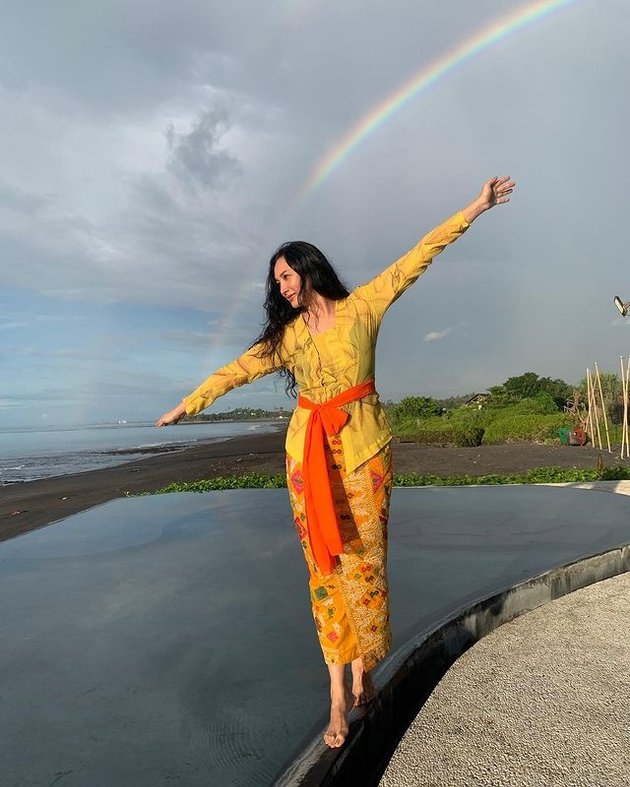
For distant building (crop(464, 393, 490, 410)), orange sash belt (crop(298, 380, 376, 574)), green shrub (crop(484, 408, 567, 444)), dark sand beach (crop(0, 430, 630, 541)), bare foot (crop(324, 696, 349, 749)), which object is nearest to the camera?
bare foot (crop(324, 696, 349, 749))

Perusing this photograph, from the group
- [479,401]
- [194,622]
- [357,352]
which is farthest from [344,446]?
[479,401]

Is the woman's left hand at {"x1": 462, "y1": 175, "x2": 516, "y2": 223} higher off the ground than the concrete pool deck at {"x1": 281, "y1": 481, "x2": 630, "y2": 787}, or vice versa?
the woman's left hand at {"x1": 462, "y1": 175, "x2": 516, "y2": 223}

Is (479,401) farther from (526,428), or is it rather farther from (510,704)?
(510,704)

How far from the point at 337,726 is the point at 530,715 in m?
0.74

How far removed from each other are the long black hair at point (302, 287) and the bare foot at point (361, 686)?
0.99m

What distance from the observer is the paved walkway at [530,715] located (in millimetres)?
1628

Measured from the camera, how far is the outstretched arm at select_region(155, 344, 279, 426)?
194 centimetres

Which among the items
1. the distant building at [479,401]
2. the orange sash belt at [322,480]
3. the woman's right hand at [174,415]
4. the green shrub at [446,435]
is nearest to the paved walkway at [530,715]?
the orange sash belt at [322,480]

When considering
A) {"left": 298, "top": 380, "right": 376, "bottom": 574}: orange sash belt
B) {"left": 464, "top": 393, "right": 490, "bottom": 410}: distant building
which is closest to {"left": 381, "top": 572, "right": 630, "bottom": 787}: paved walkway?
{"left": 298, "top": 380, "right": 376, "bottom": 574}: orange sash belt

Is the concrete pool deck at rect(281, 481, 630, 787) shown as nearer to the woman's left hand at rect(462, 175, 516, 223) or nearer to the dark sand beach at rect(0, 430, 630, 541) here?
the woman's left hand at rect(462, 175, 516, 223)

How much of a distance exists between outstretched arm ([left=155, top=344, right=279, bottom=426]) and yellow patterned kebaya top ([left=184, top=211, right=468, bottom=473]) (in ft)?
0.45

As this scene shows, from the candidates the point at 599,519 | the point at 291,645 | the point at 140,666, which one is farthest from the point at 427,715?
the point at 599,519

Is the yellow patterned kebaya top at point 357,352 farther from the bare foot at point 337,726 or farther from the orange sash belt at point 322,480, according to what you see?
the bare foot at point 337,726

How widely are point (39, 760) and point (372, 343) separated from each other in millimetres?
1465
